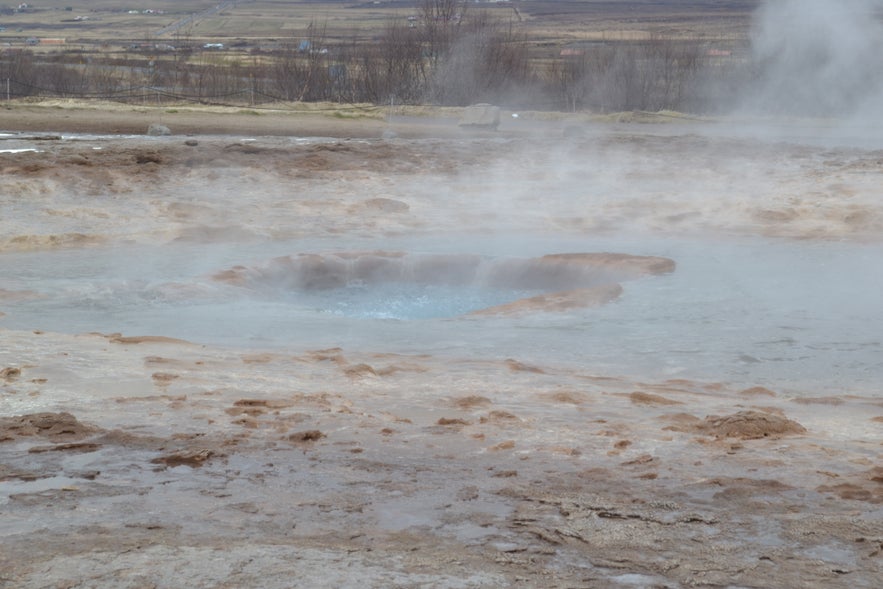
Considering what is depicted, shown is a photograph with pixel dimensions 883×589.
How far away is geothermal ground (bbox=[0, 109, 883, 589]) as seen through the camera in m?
3.31

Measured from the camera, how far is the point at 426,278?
30.7 feet

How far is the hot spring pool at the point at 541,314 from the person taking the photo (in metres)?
6.34

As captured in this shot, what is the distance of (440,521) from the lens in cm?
354

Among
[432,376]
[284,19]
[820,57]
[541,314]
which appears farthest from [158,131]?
[284,19]

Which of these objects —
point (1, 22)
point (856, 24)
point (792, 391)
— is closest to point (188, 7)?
point (1, 22)

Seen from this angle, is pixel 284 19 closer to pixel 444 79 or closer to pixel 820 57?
pixel 444 79

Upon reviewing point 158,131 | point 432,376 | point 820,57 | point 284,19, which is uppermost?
point 820,57

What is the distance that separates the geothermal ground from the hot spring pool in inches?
1.2

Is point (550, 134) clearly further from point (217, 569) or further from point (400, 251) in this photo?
point (217, 569)

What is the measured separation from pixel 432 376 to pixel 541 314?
190 cm

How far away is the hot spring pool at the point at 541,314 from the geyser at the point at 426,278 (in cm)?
3

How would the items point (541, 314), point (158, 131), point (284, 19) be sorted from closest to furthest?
point (541, 314)
point (158, 131)
point (284, 19)

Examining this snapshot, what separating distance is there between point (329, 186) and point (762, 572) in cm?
967

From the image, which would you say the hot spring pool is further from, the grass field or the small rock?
the grass field
